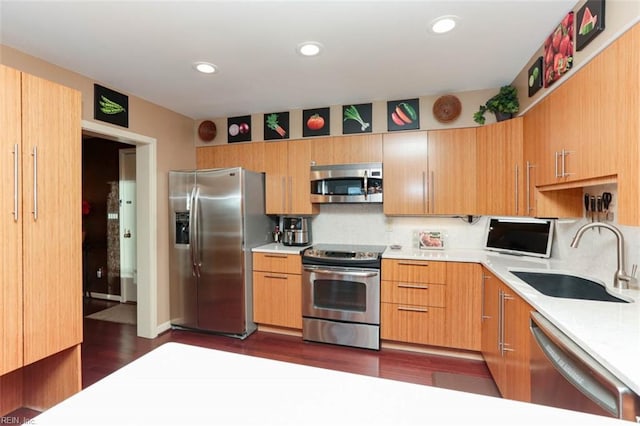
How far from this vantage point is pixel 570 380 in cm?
106

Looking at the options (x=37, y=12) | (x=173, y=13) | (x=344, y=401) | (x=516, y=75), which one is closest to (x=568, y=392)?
(x=344, y=401)

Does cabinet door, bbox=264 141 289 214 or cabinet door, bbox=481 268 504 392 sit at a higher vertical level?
cabinet door, bbox=264 141 289 214

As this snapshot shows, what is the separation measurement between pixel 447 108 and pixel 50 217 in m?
3.20

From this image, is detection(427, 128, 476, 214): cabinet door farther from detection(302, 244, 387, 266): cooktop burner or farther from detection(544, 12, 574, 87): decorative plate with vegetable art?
detection(544, 12, 574, 87): decorative plate with vegetable art

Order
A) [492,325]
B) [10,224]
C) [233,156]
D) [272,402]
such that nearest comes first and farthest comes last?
[272,402]
[10,224]
[492,325]
[233,156]

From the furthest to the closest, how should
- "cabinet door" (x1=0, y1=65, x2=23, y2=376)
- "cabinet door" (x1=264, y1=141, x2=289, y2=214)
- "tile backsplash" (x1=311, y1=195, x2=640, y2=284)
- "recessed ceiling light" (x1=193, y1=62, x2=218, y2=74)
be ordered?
"cabinet door" (x1=264, y1=141, x2=289, y2=214) < "recessed ceiling light" (x1=193, y1=62, x2=218, y2=74) < "tile backsplash" (x1=311, y1=195, x2=640, y2=284) < "cabinet door" (x1=0, y1=65, x2=23, y2=376)

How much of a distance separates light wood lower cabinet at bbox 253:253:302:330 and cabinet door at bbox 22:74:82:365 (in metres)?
1.55

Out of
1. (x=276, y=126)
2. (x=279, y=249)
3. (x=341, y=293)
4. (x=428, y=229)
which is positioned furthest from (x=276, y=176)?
(x=428, y=229)

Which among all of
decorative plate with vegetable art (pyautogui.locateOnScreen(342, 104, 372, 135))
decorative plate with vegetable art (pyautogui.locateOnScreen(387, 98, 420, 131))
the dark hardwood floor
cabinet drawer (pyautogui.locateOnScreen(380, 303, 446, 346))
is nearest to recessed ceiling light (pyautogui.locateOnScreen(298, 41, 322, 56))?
decorative plate with vegetable art (pyautogui.locateOnScreen(342, 104, 372, 135))

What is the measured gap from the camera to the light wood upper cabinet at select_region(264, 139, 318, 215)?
3.28m

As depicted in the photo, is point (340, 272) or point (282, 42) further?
point (340, 272)

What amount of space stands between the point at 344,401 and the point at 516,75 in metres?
2.92

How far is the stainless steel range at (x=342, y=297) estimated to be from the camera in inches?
108

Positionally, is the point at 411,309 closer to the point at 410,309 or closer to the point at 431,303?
the point at 410,309
